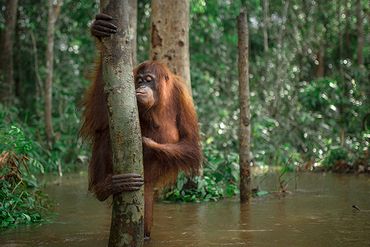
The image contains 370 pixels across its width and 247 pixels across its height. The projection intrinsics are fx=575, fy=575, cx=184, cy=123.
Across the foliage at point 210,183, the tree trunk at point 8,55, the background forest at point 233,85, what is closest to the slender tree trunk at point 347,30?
the background forest at point 233,85

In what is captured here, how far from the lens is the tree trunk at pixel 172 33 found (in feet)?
18.1

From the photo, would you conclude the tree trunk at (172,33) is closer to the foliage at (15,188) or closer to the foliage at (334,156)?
the foliage at (15,188)

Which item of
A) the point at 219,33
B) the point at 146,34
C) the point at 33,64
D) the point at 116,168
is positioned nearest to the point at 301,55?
the point at 219,33

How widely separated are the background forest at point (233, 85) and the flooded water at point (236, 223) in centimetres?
62

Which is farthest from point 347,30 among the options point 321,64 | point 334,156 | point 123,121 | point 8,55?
point 123,121

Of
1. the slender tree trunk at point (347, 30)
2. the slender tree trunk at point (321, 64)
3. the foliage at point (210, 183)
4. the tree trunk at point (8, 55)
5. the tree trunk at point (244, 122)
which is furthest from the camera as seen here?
the slender tree trunk at point (321, 64)

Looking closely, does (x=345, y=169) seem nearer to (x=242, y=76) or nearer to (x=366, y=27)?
(x=242, y=76)

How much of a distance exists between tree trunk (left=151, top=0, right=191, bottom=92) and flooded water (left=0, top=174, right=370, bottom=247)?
4.46 feet

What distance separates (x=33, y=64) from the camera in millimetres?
11453

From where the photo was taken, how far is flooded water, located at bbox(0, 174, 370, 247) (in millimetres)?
3459

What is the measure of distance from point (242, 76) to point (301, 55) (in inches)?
323

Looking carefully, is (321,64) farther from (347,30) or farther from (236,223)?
(236,223)

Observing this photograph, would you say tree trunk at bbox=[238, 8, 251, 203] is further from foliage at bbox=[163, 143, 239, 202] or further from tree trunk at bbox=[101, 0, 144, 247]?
tree trunk at bbox=[101, 0, 144, 247]

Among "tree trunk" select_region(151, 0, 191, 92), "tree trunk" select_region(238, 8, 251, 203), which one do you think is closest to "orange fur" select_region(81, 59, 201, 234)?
"tree trunk" select_region(238, 8, 251, 203)
